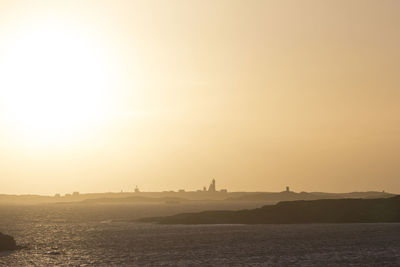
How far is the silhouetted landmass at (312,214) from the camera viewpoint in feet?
544

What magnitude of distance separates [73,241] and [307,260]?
56196 millimetres

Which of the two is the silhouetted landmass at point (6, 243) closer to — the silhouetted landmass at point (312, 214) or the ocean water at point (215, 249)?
the ocean water at point (215, 249)

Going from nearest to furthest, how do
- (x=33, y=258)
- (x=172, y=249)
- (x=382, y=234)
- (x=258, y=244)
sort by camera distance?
(x=33, y=258) → (x=172, y=249) → (x=258, y=244) → (x=382, y=234)

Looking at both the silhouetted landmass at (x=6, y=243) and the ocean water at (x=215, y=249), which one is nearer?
the ocean water at (x=215, y=249)

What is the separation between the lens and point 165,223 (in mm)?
169500

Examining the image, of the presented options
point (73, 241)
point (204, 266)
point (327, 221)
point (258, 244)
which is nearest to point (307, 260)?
point (204, 266)

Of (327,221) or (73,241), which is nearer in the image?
(73,241)

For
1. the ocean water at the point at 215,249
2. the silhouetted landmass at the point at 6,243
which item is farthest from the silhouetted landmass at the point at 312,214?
the silhouetted landmass at the point at 6,243

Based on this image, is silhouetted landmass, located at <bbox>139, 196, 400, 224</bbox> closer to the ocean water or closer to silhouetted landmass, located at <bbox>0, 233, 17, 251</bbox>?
the ocean water

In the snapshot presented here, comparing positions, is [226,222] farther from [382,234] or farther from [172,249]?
[172,249]

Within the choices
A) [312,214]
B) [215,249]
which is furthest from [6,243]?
[312,214]

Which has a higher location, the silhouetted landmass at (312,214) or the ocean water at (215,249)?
the silhouetted landmass at (312,214)

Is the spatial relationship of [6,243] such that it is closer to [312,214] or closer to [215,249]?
[215,249]

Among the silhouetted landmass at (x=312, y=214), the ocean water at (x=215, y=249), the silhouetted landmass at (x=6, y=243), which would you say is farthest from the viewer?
the silhouetted landmass at (x=312, y=214)
